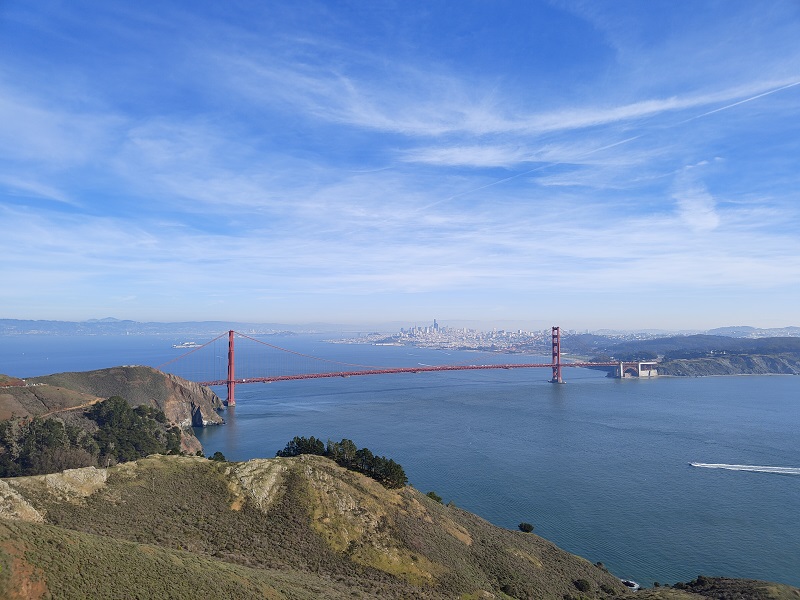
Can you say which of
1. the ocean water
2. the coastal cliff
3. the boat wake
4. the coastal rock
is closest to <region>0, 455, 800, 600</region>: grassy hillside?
the coastal rock

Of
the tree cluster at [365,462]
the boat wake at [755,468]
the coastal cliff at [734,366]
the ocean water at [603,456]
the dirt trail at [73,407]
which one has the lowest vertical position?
the ocean water at [603,456]

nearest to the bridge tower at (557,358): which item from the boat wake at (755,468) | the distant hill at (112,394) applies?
the boat wake at (755,468)

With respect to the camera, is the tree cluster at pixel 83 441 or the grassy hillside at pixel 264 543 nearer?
the grassy hillside at pixel 264 543

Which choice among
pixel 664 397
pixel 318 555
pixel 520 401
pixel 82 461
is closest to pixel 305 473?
pixel 318 555

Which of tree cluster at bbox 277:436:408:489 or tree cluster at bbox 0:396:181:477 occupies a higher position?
tree cluster at bbox 277:436:408:489

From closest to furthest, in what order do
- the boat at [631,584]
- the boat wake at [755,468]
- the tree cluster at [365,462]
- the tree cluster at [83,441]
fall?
the boat at [631,584] < the tree cluster at [365,462] < the tree cluster at [83,441] < the boat wake at [755,468]

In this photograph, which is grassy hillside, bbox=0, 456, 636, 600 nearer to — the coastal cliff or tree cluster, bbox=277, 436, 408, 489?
tree cluster, bbox=277, 436, 408, 489

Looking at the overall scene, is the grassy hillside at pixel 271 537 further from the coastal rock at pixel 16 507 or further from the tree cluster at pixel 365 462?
the tree cluster at pixel 365 462
